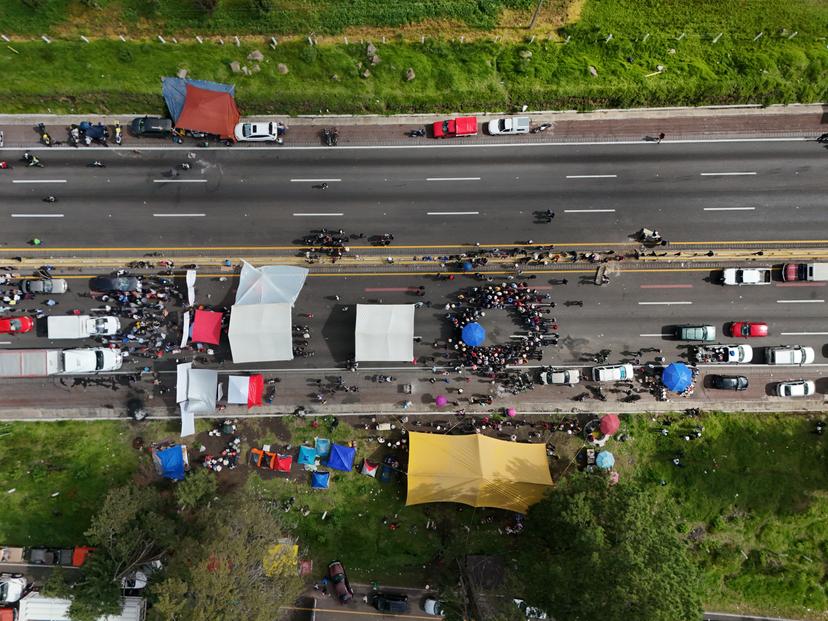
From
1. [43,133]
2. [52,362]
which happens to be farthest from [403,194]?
[52,362]

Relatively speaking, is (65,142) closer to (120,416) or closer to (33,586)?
(120,416)

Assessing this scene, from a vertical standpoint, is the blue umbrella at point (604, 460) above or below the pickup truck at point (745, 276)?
below

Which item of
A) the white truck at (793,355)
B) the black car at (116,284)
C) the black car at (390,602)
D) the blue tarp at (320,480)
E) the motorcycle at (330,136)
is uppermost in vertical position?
the motorcycle at (330,136)

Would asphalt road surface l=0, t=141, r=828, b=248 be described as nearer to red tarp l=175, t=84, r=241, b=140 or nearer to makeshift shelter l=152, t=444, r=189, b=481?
red tarp l=175, t=84, r=241, b=140

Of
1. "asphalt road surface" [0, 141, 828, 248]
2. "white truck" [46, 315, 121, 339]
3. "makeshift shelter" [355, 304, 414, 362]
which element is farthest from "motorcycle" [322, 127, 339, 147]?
"white truck" [46, 315, 121, 339]

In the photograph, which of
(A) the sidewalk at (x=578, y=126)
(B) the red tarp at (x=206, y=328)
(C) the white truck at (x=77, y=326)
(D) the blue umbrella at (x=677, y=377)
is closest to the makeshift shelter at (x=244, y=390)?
(B) the red tarp at (x=206, y=328)

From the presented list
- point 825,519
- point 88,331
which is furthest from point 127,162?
point 825,519

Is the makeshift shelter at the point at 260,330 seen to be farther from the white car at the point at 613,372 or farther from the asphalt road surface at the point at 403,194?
the white car at the point at 613,372
